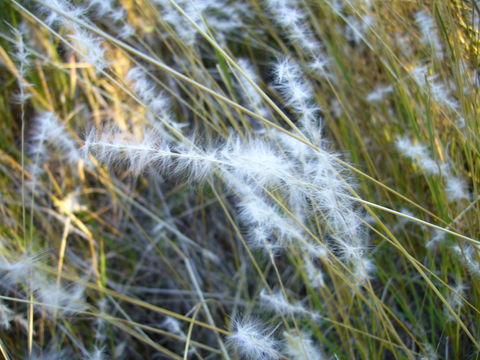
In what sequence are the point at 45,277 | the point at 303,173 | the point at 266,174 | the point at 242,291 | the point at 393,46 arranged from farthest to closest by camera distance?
the point at 242,291
the point at 393,46
the point at 45,277
the point at 303,173
the point at 266,174

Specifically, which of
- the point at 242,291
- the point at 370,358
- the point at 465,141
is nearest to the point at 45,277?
the point at 242,291

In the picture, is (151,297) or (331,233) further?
(151,297)

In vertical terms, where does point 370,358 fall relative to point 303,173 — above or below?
below

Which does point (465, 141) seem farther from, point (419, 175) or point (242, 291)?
point (242, 291)

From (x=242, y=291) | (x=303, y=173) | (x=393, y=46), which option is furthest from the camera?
(x=242, y=291)

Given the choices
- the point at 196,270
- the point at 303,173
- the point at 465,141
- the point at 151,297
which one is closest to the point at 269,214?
the point at 303,173

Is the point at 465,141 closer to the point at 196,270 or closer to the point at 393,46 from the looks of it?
the point at 393,46

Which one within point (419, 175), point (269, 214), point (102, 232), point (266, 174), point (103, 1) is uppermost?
point (103, 1)
